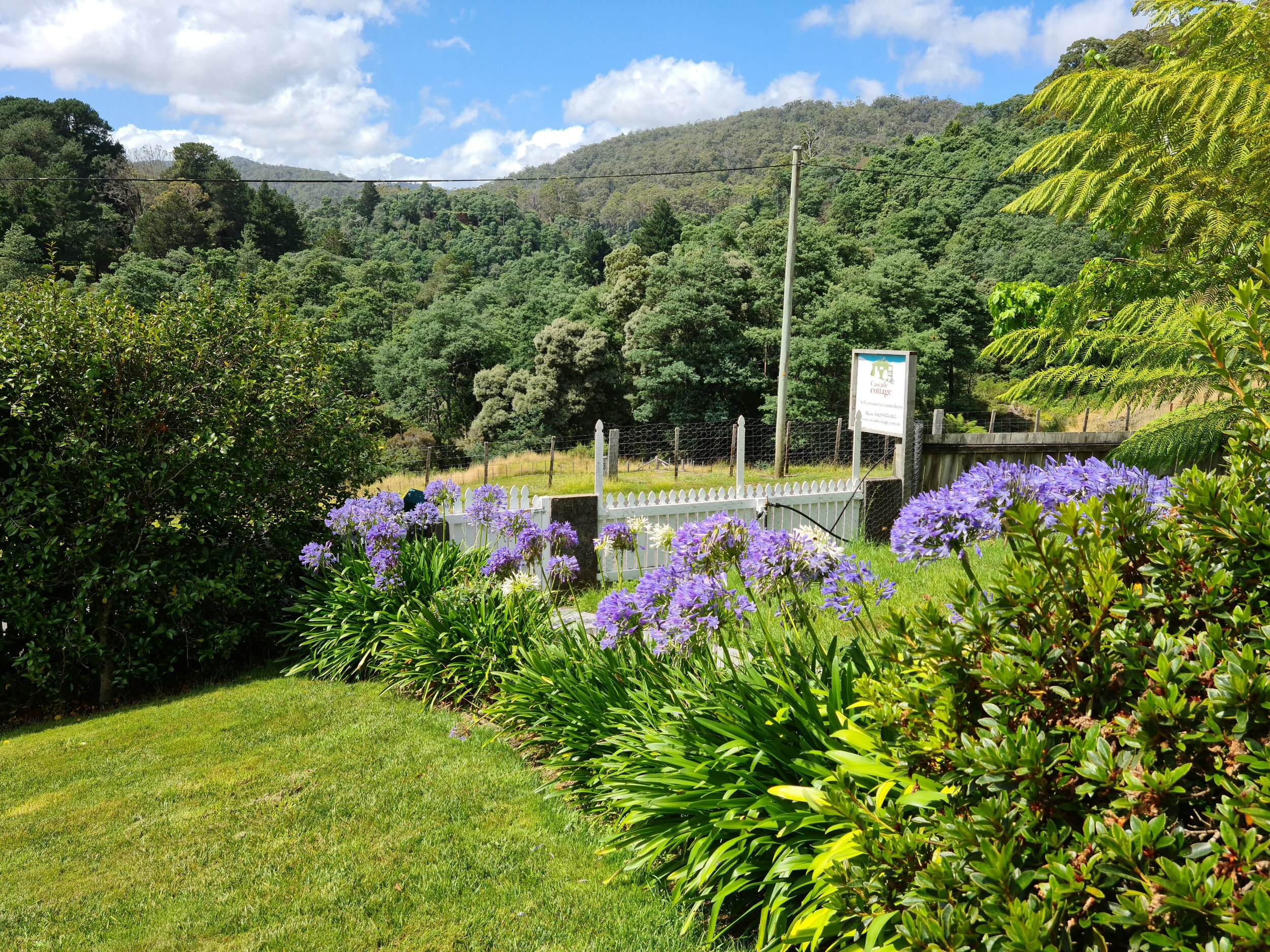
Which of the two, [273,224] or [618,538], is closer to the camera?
[618,538]

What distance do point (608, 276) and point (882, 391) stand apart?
33186 mm

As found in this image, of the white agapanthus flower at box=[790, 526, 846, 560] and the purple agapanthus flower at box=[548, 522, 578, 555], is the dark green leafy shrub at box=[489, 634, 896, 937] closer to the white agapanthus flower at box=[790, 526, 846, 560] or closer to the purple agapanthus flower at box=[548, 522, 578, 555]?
the white agapanthus flower at box=[790, 526, 846, 560]

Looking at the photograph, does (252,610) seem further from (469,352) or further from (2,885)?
(469,352)

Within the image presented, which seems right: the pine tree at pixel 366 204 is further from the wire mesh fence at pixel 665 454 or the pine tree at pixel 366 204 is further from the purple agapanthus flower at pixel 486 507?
the purple agapanthus flower at pixel 486 507

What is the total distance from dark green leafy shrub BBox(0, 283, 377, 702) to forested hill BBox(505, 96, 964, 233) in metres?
85.7

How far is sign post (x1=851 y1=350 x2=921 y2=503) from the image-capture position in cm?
960

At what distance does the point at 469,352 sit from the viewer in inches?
1596

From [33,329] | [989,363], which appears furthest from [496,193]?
[33,329]

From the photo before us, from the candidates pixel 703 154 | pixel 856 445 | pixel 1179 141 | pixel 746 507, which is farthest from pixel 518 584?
pixel 703 154

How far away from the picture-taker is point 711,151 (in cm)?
14975

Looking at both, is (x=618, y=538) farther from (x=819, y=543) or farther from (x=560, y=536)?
(x=819, y=543)

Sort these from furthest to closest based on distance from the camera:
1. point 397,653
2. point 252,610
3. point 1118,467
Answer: point 252,610 < point 397,653 < point 1118,467

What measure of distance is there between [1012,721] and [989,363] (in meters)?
39.5

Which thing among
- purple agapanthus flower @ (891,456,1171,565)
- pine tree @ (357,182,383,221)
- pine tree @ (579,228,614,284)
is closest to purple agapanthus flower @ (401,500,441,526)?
purple agapanthus flower @ (891,456,1171,565)
